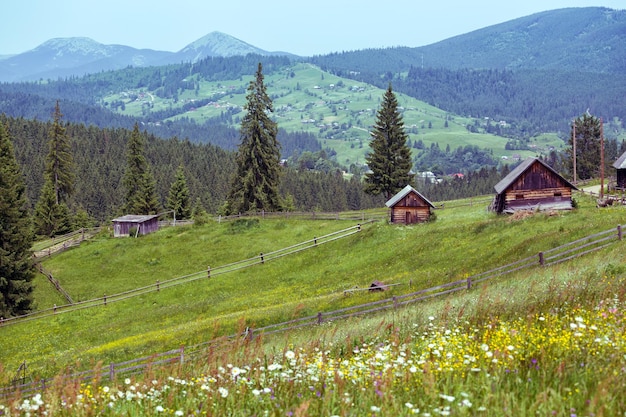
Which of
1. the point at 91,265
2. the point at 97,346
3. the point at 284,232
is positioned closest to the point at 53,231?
the point at 91,265

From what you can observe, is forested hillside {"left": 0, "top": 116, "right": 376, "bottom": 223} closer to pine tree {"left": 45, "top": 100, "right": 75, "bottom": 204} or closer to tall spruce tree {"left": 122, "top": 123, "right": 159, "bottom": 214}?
pine tree {"left": 45, "top": 100, "right": 75, "bottom": 204}

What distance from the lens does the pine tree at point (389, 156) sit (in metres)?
73.5

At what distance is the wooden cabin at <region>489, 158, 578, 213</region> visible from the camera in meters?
51.8

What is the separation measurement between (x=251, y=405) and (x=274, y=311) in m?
25.2

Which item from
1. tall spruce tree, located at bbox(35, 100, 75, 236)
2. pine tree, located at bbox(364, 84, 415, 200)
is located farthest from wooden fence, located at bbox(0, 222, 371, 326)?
tall spruce tree, located at bbox(35, 100, 75, 236)

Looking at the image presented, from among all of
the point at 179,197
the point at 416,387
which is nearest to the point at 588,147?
the point at 179,197

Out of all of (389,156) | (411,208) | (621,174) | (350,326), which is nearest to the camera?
(350,326)

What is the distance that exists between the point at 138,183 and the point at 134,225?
1818 centimetres

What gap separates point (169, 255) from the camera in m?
60.2

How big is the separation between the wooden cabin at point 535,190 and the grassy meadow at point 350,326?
6.74 feet

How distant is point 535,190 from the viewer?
52.2 meters

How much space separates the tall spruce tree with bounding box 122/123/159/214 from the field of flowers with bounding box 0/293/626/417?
77.5 m

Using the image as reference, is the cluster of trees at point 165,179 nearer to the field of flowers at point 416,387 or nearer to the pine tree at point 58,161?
the pine tree at point 58,161

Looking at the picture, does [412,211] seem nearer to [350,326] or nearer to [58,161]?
[350,326]
